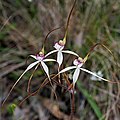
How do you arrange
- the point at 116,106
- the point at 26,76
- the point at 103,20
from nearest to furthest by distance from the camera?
the point at 116,106 < the point at 26,76 < the point at 103,20

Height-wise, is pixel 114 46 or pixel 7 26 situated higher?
pixel 7 26

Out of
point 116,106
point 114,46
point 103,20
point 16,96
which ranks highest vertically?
point 103,20

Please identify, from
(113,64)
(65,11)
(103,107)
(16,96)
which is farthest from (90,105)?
(65,11)

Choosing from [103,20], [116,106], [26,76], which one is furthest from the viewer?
[103,20]

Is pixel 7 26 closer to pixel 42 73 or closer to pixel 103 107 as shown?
pixel 42 73

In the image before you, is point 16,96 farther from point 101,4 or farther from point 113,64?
point 101,4

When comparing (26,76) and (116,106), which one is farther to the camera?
(26,76)

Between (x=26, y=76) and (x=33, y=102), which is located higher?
(x=26, y=76)

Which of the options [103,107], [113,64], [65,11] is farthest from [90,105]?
[65,11]
